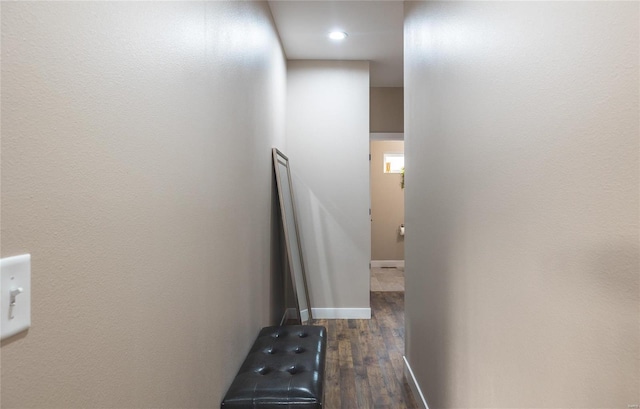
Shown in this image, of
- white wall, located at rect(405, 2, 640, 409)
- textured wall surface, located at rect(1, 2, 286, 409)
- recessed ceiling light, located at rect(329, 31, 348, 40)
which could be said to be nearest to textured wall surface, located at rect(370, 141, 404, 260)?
recessed ceiling light, located at rect(329, 31, 348, 40)

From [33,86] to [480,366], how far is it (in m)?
1.46

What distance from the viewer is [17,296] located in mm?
553

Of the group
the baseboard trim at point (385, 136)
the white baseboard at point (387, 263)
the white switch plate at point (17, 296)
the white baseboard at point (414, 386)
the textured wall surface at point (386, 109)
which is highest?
the textured wall surface at point (386, 109)

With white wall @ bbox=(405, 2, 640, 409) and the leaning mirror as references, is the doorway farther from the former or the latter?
white wall @ bbox=(405, 2, 640, 409)

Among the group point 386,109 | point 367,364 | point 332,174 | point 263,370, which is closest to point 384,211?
point 386,109

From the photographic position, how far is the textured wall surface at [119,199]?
59 cm

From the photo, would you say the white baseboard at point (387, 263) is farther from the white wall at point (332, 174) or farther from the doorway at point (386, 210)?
the white wall at point (332, 174)

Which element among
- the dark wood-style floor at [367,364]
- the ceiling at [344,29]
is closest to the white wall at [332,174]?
the ceiling at [344,29]

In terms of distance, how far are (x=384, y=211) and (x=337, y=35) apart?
14.1 feet

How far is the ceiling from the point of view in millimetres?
2891

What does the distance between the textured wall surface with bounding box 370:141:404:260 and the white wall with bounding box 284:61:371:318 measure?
10.6ft

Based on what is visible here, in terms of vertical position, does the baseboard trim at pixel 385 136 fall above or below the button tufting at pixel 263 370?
above

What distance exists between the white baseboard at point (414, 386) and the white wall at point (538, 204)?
423mm

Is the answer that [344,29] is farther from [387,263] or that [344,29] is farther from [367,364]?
[387,263]
